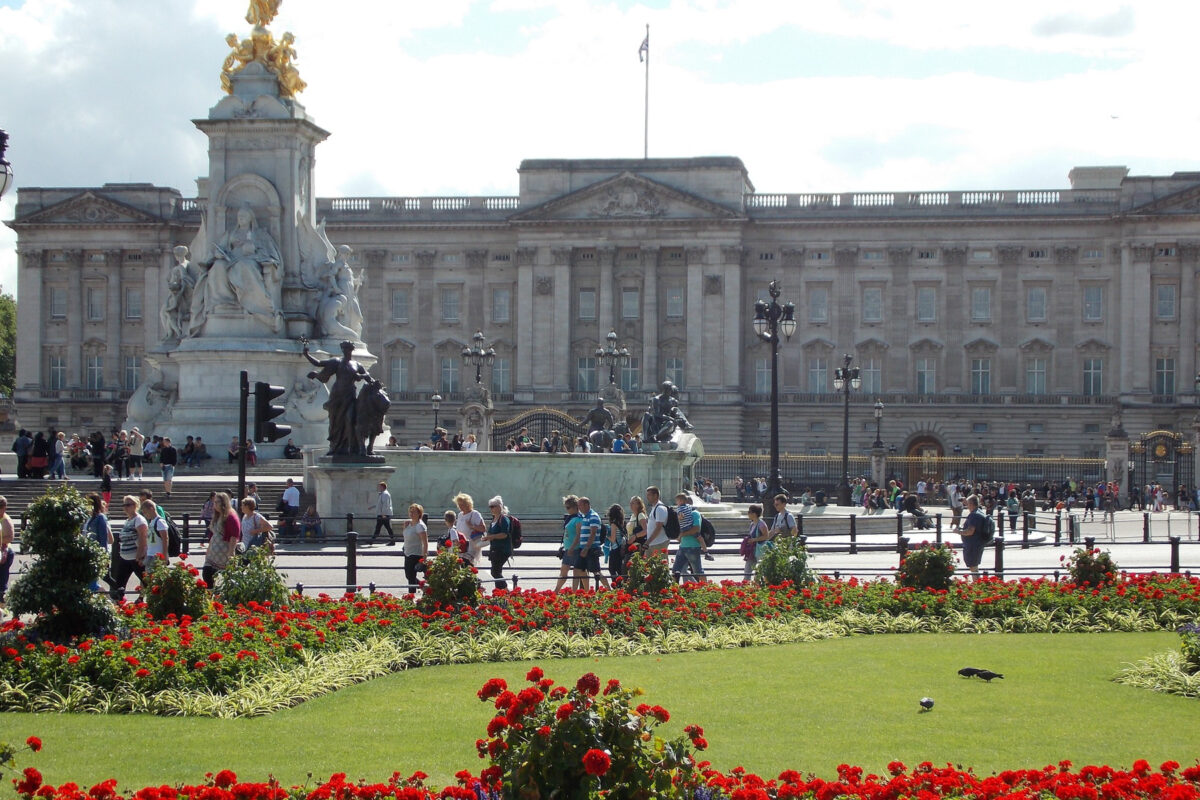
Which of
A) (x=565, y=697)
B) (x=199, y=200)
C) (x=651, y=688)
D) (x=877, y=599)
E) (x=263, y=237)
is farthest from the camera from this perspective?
(x=199, y=200)

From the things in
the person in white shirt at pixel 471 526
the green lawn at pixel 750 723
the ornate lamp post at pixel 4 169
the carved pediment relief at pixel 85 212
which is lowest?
the green lawn at pixel 750 723

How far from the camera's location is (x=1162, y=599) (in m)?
17.3

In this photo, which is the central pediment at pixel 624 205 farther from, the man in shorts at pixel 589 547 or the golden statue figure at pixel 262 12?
the man in shorts at pixel 589 547

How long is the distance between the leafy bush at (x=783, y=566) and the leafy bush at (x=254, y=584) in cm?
593

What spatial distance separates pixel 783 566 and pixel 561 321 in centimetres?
6505

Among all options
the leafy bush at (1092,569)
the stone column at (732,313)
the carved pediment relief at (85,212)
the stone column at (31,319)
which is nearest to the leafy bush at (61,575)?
the leafy bush at (1092,569)

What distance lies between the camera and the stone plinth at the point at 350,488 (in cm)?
2744

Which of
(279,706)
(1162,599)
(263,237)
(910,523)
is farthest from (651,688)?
(910,523)

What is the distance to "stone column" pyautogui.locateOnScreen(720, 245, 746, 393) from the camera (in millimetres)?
81000

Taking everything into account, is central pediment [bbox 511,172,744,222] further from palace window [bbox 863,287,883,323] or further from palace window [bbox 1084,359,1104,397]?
palace window [bbox 1084,359,1104,397]

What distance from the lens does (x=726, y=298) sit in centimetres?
8138

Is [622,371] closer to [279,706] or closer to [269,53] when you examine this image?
[269,53]

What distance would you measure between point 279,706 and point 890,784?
539cm

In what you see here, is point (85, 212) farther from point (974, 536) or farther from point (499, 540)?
point (974, 536)
